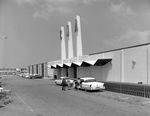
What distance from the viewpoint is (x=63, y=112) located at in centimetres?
915

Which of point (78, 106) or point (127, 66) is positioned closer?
point (78, 106)

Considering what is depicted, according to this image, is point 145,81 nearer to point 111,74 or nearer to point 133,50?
point 133,50

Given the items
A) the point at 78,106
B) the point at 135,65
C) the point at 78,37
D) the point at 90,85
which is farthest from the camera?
the point at 78,37

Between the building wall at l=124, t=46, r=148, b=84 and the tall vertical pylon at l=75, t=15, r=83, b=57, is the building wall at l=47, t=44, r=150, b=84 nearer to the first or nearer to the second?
the building wall at l=124, t=46, r=148, b=84

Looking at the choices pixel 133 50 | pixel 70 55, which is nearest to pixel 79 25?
pixel 70 55

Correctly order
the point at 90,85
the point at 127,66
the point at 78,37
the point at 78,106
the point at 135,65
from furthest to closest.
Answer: the point at 78,37, the point at 127,66, the point at 135,65, the point at 90,85, the point at 78,106

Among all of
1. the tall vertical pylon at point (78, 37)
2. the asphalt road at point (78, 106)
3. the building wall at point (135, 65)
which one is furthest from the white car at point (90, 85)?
the tall vertical pylon at point (78, 37)

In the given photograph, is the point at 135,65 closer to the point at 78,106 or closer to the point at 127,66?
the point at 127,66

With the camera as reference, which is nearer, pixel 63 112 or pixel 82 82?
pixel 63 112

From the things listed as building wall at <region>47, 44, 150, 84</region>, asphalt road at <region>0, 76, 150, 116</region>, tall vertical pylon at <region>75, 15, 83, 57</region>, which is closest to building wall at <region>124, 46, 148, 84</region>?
building wall at <region>47, 44, 150, 84</region>

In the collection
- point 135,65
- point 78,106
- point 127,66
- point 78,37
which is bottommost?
point 78,106

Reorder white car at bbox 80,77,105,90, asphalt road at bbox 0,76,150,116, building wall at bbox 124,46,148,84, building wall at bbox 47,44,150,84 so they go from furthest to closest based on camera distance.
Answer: building wall at bbox 124,46,148,84 → building wall at bbox 47,44,150,84 → white car at bbox 80,77,105,90 → asphalt road at bbox 0,76,150,116

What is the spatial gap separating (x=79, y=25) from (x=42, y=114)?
31219 millimetres

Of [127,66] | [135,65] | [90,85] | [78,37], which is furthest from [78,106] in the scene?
[78,37]
